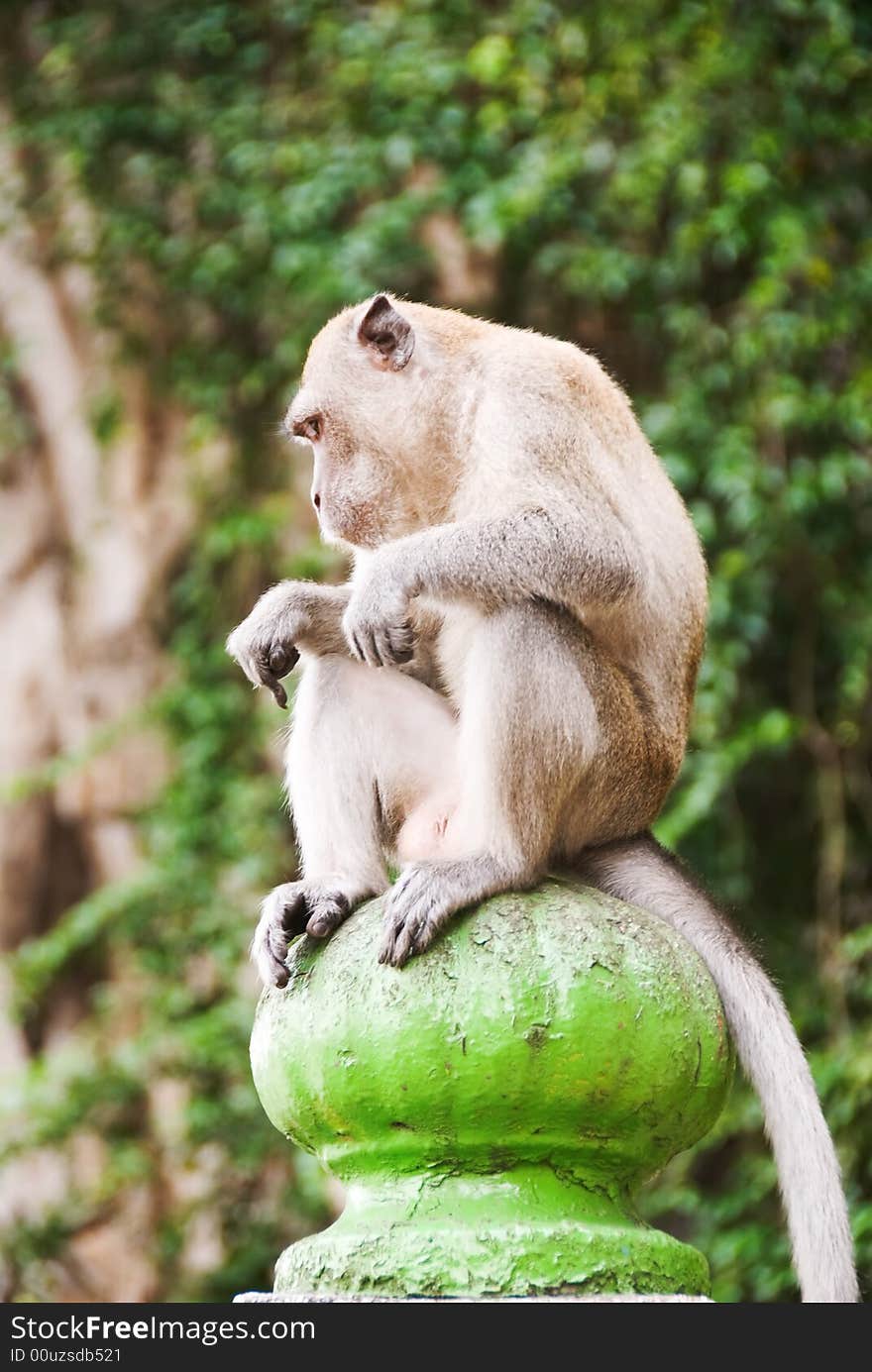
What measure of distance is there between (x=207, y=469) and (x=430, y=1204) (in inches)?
252

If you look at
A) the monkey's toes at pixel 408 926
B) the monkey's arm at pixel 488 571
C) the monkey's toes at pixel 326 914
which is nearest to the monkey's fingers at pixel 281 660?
the monkey's arm at pixel 488 571

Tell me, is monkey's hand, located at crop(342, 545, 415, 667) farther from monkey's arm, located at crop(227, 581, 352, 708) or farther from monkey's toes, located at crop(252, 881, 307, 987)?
monkey's toes, located at crop(252, 881, 307, 987)

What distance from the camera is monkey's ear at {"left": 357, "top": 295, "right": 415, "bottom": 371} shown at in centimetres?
366

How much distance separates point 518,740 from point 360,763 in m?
0.45

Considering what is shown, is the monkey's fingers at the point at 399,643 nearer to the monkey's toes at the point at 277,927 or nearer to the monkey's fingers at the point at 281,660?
the monkey's fingers at the point at 281,660

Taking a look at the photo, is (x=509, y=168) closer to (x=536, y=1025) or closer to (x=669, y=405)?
(x=669, y=405)

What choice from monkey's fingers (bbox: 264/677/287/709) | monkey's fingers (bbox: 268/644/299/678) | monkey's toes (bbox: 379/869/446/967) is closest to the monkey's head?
monkey's fingers (bbox: 268/644/299/678)

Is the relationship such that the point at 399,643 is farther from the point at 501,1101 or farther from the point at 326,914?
the point at 501,1101

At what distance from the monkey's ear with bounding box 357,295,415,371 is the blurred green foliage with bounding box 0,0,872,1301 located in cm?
286

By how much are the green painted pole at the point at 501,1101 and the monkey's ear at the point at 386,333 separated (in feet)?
5.00

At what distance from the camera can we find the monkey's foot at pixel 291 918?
2.87 metres

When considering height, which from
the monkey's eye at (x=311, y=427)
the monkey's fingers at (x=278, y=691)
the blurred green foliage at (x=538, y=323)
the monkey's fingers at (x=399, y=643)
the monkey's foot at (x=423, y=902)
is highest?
the monkey's eye at (x=311, y=427)

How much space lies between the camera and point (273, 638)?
328cm

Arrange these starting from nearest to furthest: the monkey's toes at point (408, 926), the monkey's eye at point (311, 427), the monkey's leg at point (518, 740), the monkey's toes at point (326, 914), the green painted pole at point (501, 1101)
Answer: the green painted pole at point (501, 1101)
the monkey's toes at point (408, 926)
the monkey's toes at point (326, 914)
the monkey's leg at point (518, 740)
the monkey's eye at point (311, 427)
